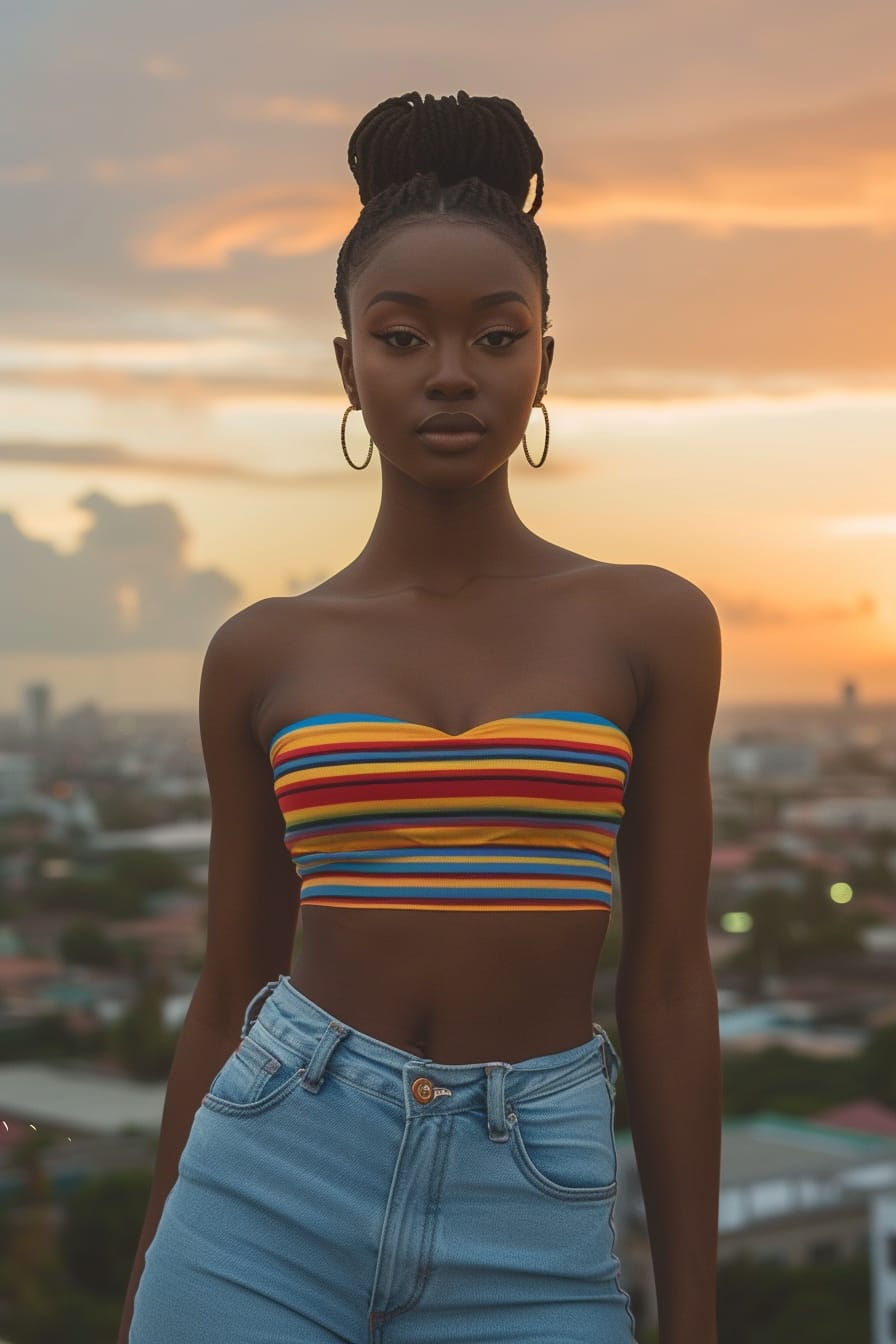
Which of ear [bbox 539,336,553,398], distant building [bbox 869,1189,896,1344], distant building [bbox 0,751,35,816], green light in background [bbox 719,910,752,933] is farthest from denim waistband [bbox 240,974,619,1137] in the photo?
distant building [bbox 0,751,35,816]

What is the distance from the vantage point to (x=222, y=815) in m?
1.96

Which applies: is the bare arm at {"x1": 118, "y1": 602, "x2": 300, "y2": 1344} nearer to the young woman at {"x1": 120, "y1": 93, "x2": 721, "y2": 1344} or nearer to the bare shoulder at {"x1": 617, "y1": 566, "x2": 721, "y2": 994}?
the young woman at {"x1": 120, "y1": 93, "x2": 721, "y2": 1344}

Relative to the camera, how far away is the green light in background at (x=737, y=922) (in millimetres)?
44094

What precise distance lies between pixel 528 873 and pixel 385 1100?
24 cm

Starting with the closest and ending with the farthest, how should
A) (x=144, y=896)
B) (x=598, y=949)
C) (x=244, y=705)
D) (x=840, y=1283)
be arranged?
(x=598, y=949) → (x=244, y=705) → (x=840, y=1283) → (x=144, y=896)

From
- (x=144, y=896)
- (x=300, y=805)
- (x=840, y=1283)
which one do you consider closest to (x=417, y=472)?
(x=300, y=805)

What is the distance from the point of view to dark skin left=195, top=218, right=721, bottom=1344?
67.5 inches

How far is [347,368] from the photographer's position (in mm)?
1973

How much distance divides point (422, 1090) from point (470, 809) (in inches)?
9.8

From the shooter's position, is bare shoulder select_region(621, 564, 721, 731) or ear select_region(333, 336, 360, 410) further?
ear select_region(333, 336, 360, 410)

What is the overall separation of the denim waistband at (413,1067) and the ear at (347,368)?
24.3 inches

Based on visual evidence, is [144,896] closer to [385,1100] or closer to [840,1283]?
[840,1283]

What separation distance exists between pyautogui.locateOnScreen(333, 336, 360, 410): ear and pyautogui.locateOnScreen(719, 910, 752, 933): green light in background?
4294 centimetres

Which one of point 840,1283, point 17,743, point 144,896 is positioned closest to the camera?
point 840,1283
